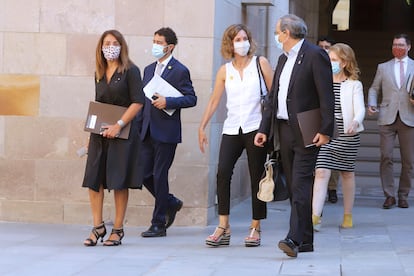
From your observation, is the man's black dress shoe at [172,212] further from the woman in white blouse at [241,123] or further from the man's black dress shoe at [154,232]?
the woman in white blouse at [241,123]

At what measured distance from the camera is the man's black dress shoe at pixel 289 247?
310 inches

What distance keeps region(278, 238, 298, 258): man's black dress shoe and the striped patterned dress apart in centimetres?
203

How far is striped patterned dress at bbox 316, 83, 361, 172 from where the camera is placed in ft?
32.2

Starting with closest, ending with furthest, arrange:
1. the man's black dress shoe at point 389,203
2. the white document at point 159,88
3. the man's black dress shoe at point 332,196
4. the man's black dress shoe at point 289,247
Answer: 1. the man's black dress shoe at point 289,247
2. the white document at point 159,88
3. the man's black dress shoe at point 389,203
4. the man's black dress shoe at point 332,196

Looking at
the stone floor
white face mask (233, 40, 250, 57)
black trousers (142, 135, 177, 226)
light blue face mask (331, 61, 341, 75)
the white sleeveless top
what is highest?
white face mask (233, 40, 250, 57)

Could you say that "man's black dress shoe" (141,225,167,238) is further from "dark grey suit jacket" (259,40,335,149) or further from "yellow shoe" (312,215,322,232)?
"dark grey suit jacket" (259,40,335,149)

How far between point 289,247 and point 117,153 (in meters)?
1.81

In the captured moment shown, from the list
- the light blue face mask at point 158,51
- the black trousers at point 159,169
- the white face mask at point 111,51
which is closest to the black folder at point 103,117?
the white face mask at point 111,51

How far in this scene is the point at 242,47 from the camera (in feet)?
28.4

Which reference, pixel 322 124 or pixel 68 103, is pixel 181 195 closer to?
pixel 68 103

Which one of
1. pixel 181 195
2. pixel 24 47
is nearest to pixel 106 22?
pixel 24 47

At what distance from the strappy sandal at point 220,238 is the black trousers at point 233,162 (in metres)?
0.16

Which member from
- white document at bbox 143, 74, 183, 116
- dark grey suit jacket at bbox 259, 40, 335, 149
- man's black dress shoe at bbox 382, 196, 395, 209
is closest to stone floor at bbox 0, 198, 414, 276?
man's black dress shoe at bbox 382, 196, 395, 209

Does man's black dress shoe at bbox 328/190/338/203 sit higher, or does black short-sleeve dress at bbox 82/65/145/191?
black short-sleeve dress at bbox 82/65/145/191
